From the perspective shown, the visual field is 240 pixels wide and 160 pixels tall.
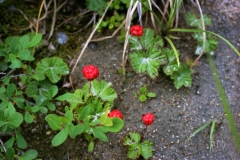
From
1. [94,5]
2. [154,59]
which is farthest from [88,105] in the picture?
[94,5]

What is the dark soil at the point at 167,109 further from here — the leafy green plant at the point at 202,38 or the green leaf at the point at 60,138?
the green leaf at the point at 60,138

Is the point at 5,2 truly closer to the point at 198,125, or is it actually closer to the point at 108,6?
the point at 108,6

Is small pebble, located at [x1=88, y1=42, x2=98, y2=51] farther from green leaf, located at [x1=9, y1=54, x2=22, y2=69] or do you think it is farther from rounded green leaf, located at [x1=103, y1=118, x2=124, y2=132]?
rounded green leaf, located at [x1=103, y1=118, x2=124, y2=132]

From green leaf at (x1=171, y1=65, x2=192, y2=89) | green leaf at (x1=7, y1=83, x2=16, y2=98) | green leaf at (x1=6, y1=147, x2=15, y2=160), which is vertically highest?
green leaf at (x1=7, y1=83, x2=16, y2=98)

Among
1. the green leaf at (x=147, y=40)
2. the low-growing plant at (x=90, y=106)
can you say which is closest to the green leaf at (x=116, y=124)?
the low-growing plant at (x=90, y=106)

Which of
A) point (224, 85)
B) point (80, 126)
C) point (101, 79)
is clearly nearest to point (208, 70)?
point (224, 85)

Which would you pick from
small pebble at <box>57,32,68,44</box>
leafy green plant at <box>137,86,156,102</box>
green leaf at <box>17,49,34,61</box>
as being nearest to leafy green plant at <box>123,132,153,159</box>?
leafy green plant at <box>137,86,156,102</box>
